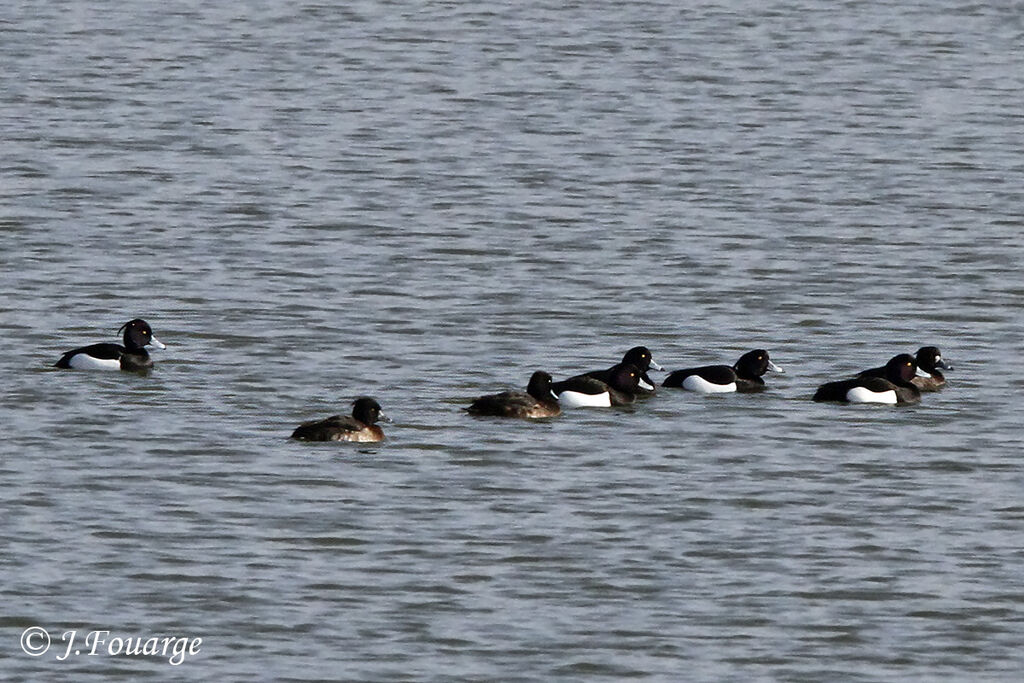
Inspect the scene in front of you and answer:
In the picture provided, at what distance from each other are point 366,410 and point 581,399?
2171 mm

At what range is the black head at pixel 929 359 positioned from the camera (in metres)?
21.0

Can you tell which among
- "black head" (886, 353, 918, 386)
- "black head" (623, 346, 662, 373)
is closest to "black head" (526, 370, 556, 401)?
"black head" (623, 346, 662, 373)

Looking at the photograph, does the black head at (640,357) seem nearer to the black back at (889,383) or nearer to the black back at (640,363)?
the black back at (640,363)

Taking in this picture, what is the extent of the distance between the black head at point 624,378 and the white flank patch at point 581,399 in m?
0.26

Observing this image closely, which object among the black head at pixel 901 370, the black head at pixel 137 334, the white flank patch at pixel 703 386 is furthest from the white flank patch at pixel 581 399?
the black head at pixel 137 334

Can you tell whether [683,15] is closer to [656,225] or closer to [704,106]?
[704,106]

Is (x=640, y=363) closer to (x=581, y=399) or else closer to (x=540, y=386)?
(x=581, y=399)

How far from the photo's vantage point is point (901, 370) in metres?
20.3

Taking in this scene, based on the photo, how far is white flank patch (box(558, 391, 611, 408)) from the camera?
1989 cm

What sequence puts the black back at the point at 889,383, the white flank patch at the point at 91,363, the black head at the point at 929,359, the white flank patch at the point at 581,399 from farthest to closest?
the black head at the point at 929,359 < the white flank patch at the point at 91,363 < the black back at the point at 889,383 < the white flank patch at the point at 581,399

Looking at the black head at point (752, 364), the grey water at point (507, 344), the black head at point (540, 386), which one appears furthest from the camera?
the black head at point (752, 364)

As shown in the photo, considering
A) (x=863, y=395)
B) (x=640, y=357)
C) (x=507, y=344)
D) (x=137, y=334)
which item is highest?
(x=137, y=334)

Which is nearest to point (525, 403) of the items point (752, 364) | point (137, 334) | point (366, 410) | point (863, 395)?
point (366, 410)

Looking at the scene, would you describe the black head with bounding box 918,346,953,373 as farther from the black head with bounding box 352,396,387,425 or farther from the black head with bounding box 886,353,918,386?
the black head with bounding box 352,396,387,425
